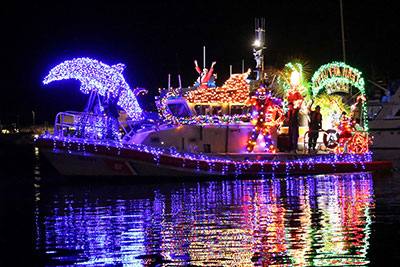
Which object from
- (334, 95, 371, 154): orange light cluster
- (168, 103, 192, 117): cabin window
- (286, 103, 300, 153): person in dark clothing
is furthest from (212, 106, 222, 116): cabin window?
(334, 95, 371, 154): orange light cluster

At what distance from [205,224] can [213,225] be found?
20cm

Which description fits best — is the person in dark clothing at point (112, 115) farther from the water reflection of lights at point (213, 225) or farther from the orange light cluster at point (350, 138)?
the orange light cluster at point (350, 138)

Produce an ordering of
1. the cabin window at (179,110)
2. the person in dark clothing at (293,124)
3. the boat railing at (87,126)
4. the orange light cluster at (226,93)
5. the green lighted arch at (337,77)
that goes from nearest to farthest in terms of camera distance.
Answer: the boat railing at (87,126), the orange light cluster at (226,93), the cabin window at (179,110), the person in dark clothing at (293,124), the green lighted arch at (337,77)

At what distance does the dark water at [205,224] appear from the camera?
987 cm

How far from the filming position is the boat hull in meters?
19.6

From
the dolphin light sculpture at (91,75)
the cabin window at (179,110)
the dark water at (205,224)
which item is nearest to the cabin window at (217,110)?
the cabin window at (179,110)

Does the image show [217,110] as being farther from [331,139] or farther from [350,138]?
[350,138]

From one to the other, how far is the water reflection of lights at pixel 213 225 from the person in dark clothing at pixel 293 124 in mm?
3125

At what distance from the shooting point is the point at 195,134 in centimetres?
2100

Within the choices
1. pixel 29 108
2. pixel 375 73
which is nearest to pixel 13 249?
pixel 375 73

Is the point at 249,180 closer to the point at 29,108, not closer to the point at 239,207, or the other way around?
the point at 239,207

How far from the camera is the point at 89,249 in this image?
34.5 ft

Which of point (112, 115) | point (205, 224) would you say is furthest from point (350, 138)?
point (205, 224)

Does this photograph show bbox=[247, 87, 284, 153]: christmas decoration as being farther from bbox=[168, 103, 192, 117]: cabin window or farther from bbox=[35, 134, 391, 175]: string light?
bbox=[168, 103, 192, 117]: cabin window
